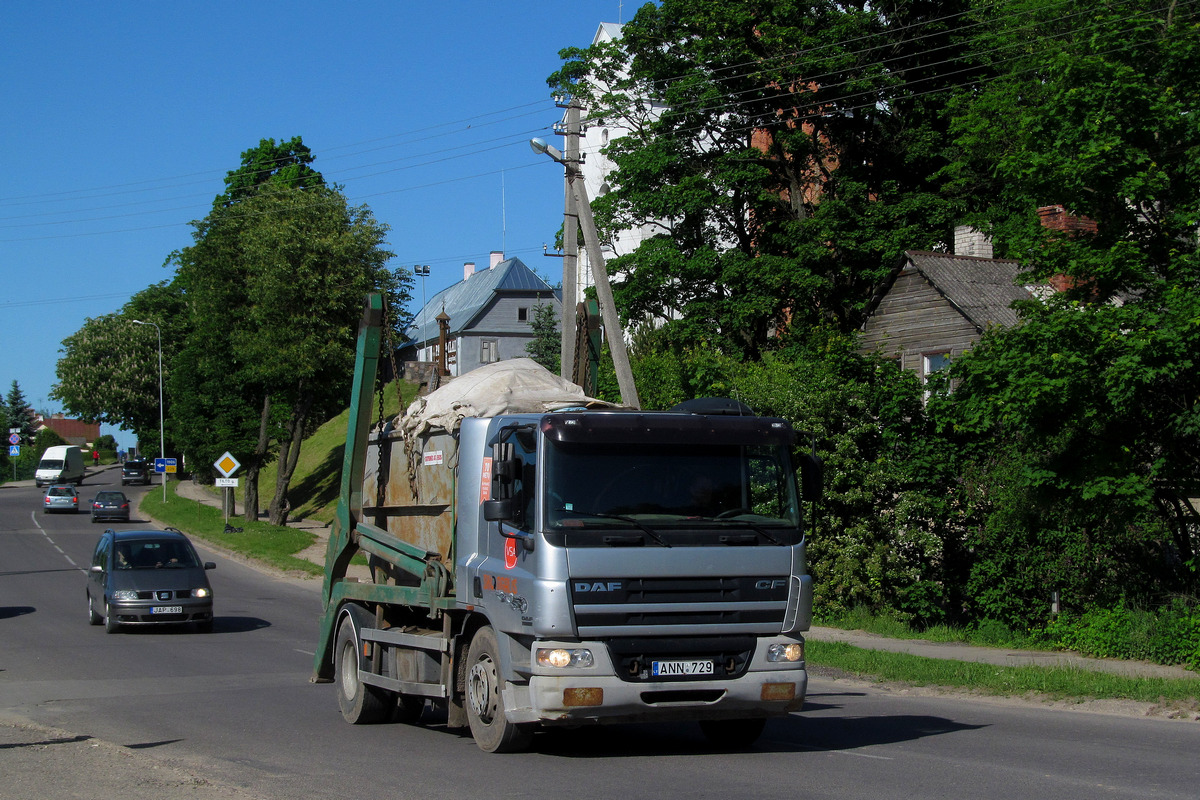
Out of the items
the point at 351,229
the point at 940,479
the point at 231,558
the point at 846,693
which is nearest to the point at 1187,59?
the point at 940,479

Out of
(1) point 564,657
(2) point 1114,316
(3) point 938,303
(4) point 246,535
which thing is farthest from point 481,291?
(1) point 564,657

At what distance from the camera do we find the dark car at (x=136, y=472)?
274 feet

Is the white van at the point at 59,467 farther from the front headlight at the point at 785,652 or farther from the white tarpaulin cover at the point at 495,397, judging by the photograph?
the front headlight at the point at 785,652

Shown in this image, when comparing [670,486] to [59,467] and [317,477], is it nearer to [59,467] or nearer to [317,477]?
[317,477]

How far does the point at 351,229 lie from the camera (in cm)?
4569

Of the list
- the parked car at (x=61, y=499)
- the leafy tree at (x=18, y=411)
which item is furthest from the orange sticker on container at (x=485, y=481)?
the leafy tree at (x=18, y=411)

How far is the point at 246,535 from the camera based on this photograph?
41969 millimetres

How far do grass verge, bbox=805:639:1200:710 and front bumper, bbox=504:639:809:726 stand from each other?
221 inches

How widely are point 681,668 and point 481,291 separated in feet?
267

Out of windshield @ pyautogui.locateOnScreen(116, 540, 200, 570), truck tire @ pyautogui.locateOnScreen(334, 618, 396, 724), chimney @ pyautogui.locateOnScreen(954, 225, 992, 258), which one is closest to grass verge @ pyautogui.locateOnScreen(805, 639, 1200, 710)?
truck tire @ pyautogui.locateOnScreen(334, 618, 396, 724)

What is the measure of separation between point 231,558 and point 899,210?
24562 mm

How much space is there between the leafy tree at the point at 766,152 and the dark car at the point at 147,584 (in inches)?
655

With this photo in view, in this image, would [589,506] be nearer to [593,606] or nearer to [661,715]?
[593,606]

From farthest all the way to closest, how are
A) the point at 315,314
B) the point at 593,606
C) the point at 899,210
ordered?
the point at 315,314 < the point at 899,210 < the point at 593,606
